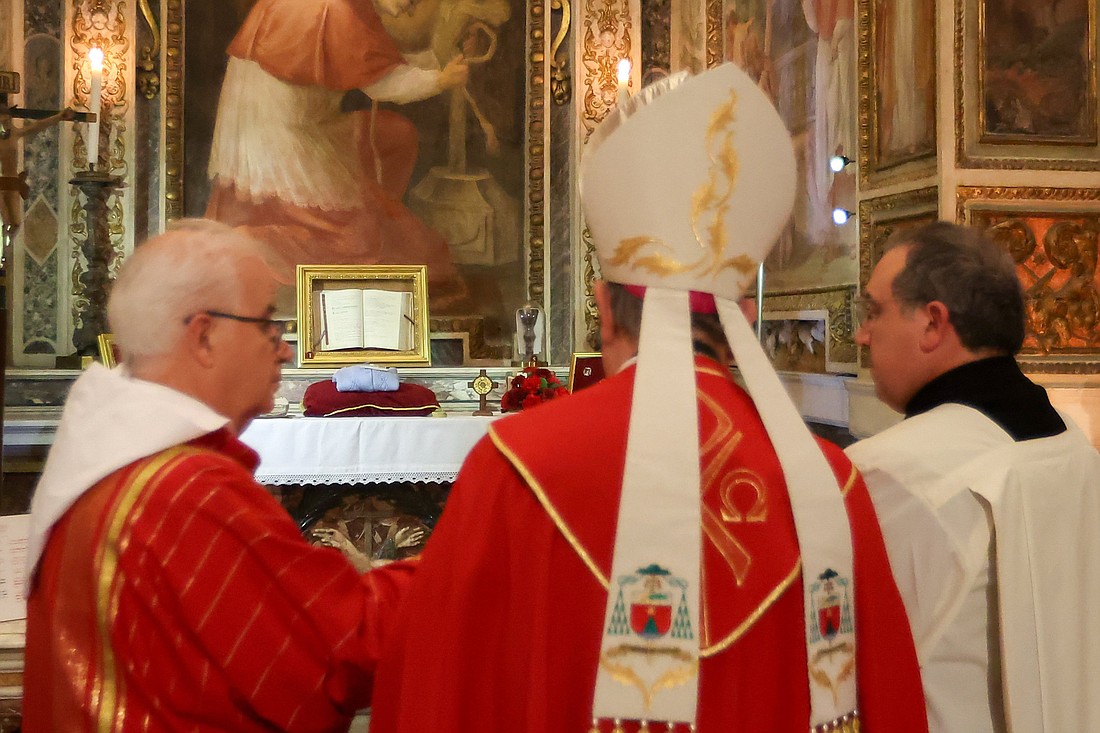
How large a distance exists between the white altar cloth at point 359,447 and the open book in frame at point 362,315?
1125mm

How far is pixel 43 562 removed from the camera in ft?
5.49

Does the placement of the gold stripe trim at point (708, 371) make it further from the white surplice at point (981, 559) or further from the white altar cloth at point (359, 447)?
the white altar cloth at point (359, 447)

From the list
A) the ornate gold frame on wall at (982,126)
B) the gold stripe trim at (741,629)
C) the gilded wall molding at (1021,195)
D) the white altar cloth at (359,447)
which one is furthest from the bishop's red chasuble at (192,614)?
the white altar cloth at (359,447)

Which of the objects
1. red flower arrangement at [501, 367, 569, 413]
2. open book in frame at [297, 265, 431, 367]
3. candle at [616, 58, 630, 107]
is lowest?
red flower arrangement at [501, 367, 569, 413]

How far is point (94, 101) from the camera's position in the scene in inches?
225

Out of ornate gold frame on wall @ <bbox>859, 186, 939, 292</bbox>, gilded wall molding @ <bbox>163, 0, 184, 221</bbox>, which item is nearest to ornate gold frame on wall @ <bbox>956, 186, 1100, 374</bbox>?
ornate gold frame on wall @ <bbox>859, 186, 939, 292</bbox>

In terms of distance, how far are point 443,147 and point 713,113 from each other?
559 cm

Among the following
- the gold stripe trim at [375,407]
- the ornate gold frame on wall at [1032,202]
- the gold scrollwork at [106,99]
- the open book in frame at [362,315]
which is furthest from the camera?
the gold scrollwork at [106,99]

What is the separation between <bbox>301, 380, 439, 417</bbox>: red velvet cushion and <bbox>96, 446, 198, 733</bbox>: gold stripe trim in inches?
149

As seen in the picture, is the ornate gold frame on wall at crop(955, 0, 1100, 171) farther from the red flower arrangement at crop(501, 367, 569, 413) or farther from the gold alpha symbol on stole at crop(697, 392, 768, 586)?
the gold alpha symbol on stole at crop(697, 392, 768, 586)

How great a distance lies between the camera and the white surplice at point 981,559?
5.96ft

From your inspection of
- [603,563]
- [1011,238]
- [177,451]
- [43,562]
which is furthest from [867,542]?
[1011,238]

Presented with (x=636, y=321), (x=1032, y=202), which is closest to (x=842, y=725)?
(x=636, y=321)

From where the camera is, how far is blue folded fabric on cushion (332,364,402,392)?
542 cm
